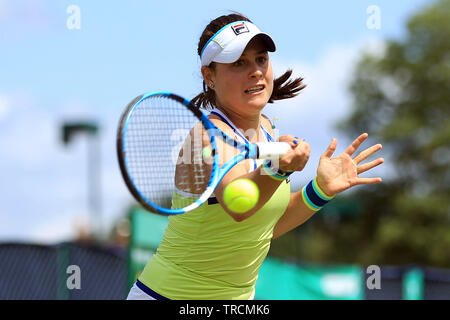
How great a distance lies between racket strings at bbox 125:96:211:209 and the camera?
133 inches

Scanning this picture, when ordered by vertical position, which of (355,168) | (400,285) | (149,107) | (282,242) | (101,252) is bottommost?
(282,242)

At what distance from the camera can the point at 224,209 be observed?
3414 millimetres

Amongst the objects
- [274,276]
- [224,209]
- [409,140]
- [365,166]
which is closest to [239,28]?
[224,209]

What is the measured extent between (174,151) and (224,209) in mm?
424

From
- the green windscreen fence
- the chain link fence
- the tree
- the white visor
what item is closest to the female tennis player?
the white visor

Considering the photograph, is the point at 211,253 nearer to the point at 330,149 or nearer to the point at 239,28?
the point at 330,149

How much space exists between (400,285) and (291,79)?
4976mm

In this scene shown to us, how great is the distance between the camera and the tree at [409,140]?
86.4 ft

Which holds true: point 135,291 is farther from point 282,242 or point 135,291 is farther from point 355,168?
point 282,242

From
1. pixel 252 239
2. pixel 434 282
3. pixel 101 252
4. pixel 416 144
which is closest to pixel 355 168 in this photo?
pixel 252 239

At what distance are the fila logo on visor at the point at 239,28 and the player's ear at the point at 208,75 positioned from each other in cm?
25

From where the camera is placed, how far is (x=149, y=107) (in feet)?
11.5

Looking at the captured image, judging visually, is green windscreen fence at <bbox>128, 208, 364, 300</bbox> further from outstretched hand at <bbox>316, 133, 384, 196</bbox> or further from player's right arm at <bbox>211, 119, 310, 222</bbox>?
player's right arm at <bbox>211, 119, 310, 222</bbox>

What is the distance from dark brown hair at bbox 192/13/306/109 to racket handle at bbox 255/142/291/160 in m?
0.61
